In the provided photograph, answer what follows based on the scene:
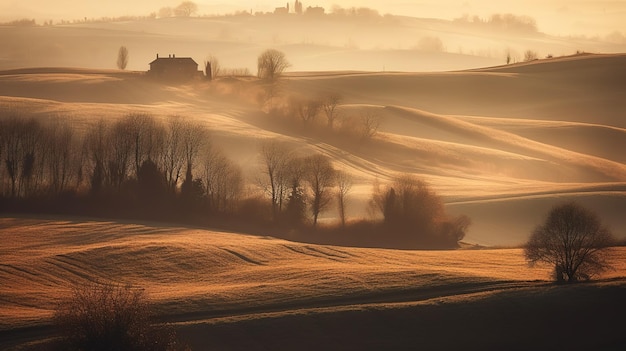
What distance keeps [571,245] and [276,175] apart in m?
29.8

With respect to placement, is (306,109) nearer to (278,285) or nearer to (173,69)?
(173,69)

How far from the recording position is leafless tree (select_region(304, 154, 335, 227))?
71250 mm

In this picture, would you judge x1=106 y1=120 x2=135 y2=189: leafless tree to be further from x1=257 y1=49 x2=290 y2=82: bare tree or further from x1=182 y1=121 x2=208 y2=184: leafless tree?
x1=257 y1=49 x2=290 y2=82: bare tree

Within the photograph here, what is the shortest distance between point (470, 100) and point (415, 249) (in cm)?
9665

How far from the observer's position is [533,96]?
158250mm

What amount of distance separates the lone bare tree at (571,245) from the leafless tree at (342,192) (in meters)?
18.8

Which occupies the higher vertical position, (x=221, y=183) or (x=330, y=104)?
(x=330, y=104)

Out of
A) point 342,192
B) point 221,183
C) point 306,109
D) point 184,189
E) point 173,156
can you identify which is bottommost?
point 342,192

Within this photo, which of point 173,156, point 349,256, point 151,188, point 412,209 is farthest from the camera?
point 173,156

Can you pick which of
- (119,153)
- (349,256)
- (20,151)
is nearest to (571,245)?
(349,256)

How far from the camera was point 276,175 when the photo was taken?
75688 mm

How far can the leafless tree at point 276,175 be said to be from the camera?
70.9 m

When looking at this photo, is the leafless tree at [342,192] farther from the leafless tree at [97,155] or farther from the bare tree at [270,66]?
the bare tree at [270,66]

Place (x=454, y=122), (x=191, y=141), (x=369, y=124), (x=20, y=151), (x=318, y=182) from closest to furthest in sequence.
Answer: (x=318, y=182)
(x=20, y=151)
(x=191, y=141)
(x=369, y=124)
(x=454, y=122)
